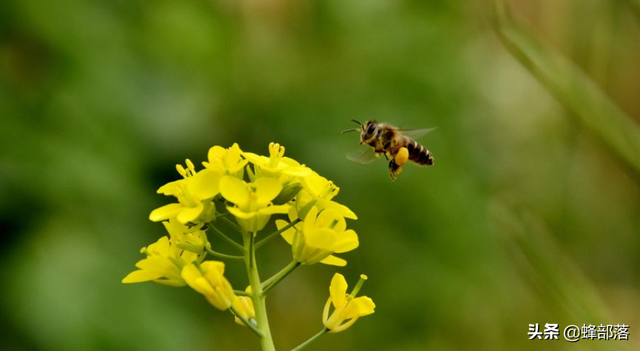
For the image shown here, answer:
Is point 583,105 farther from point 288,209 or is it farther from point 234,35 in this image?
point 234,35

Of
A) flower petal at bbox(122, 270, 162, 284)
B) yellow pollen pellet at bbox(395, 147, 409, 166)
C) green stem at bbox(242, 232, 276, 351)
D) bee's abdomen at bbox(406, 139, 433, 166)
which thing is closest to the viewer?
green stem at bbox(242, 232, 276, 351)

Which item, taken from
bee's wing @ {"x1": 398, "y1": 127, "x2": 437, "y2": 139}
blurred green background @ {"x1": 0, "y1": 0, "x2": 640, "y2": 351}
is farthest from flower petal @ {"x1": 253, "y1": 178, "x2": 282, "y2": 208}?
bee's wing @ {"x1": 398, "y1": 127, "x2": 437, "y2": 139}

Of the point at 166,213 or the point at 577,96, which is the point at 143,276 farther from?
the point at 577,96

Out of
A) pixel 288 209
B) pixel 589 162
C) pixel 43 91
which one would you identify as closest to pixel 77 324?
pixel 43 91

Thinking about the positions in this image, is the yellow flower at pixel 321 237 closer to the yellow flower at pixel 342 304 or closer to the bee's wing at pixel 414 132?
the yellow flower at pixel 342 304

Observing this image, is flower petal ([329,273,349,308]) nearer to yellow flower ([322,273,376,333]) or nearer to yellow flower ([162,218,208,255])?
yellow flower ([322,273,376,333])

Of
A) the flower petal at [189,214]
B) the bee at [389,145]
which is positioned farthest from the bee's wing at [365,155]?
the flower petal at [189,214]
